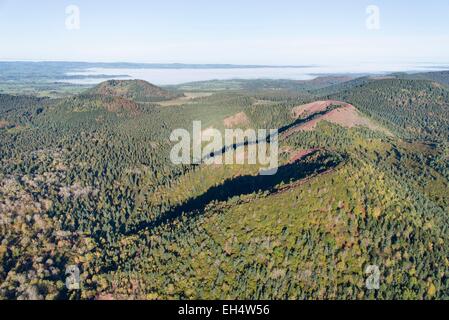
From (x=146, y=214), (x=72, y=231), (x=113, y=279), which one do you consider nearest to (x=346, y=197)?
(x=113, y=279)

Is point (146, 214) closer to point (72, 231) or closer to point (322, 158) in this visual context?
point (72, 231)

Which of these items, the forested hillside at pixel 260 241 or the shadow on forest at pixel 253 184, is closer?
the forested hillside at pixel 260 241

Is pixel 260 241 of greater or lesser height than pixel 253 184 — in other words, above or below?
below

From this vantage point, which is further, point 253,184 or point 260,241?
point 253,184

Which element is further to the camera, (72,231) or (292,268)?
(72,231)

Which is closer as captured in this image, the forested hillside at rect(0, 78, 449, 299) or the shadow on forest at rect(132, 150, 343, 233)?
the forested hillside at rect(0, 78, 449, 299)
